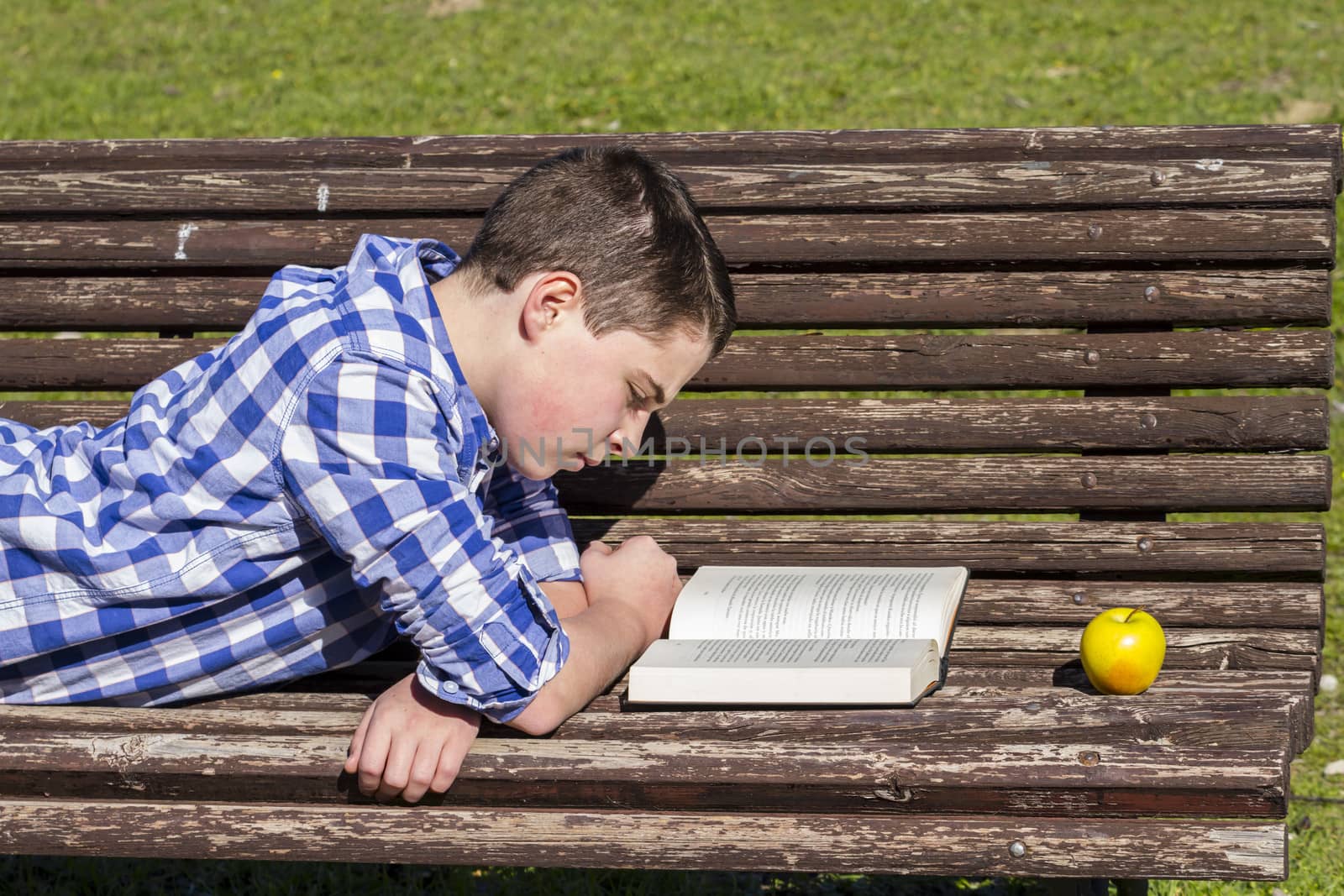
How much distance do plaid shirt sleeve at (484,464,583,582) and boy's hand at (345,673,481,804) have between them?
59 centimetres

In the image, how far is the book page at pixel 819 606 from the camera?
2.39 metres

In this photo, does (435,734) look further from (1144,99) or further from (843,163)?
(1144,99)

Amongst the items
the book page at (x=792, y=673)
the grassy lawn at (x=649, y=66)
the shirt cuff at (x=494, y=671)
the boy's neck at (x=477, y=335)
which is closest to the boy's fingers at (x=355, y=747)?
the shirt cuff at (x=494, y=671)

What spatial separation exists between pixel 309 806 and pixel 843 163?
162 cm

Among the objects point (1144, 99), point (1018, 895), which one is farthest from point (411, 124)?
point (1018, 895)

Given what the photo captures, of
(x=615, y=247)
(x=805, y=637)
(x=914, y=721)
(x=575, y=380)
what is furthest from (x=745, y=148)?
(x=914, y=721)

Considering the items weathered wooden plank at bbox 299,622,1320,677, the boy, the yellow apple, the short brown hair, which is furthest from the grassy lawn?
the boy

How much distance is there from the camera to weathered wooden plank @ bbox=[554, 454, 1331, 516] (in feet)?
9.31

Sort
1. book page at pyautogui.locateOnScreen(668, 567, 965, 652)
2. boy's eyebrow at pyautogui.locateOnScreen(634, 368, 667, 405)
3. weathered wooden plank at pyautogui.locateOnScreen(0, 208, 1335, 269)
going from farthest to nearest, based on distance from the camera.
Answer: weathered wooden plank at pyautogui.locateOnScreen(0, 208, 1335, 269) < book page at pyautogui.locateOnScreen(668, 567, 965, 652) < boy's eyebrow at pyautogui.locateOnScreen(634, 368, 667, 405)

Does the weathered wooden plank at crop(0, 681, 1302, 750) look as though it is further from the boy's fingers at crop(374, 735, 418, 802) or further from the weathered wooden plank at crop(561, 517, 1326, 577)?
the weathered wooden plank at crop(561, 517, 1326, 577)

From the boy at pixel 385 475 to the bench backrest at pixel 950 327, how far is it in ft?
1.90

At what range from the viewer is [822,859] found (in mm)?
2002

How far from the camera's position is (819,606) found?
97.1 inches

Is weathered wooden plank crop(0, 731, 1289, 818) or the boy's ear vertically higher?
the boy's ear
